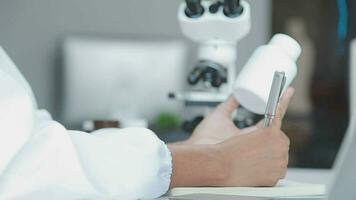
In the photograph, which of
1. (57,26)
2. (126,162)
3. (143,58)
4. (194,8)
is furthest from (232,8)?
(57,26)

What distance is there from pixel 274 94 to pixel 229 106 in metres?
0.31

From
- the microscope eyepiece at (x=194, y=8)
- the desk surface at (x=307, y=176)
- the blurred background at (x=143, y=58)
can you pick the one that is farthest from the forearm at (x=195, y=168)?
the blurred background at (x=143, y=58)

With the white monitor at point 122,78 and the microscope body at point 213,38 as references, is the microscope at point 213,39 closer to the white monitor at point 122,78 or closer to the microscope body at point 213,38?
the microscope body at point 213,38

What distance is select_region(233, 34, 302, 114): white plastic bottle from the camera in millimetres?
1118

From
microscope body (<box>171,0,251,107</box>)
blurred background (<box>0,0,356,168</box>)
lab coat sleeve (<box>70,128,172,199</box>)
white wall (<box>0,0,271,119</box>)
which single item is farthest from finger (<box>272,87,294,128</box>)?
white wall (<box>0,0,271,119</box>)

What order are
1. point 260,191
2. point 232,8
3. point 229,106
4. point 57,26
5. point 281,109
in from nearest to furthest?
point 260,191
point 281,109
point 229,106
point 232,8
point 57,26

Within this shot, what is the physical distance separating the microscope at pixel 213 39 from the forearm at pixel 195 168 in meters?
0.41

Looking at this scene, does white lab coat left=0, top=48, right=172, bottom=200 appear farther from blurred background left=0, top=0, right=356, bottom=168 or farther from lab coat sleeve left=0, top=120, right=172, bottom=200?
blurred background left=0, top=0, right=356, bottom=168

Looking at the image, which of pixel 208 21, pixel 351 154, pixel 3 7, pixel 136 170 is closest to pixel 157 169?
pixel 136 170

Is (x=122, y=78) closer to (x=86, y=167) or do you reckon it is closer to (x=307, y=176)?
(x=307, y=176)

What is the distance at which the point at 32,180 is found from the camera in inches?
30.9

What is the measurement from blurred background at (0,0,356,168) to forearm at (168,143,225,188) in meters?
1.82

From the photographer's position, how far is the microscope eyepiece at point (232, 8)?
1374 mm

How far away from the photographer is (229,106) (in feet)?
4.04
